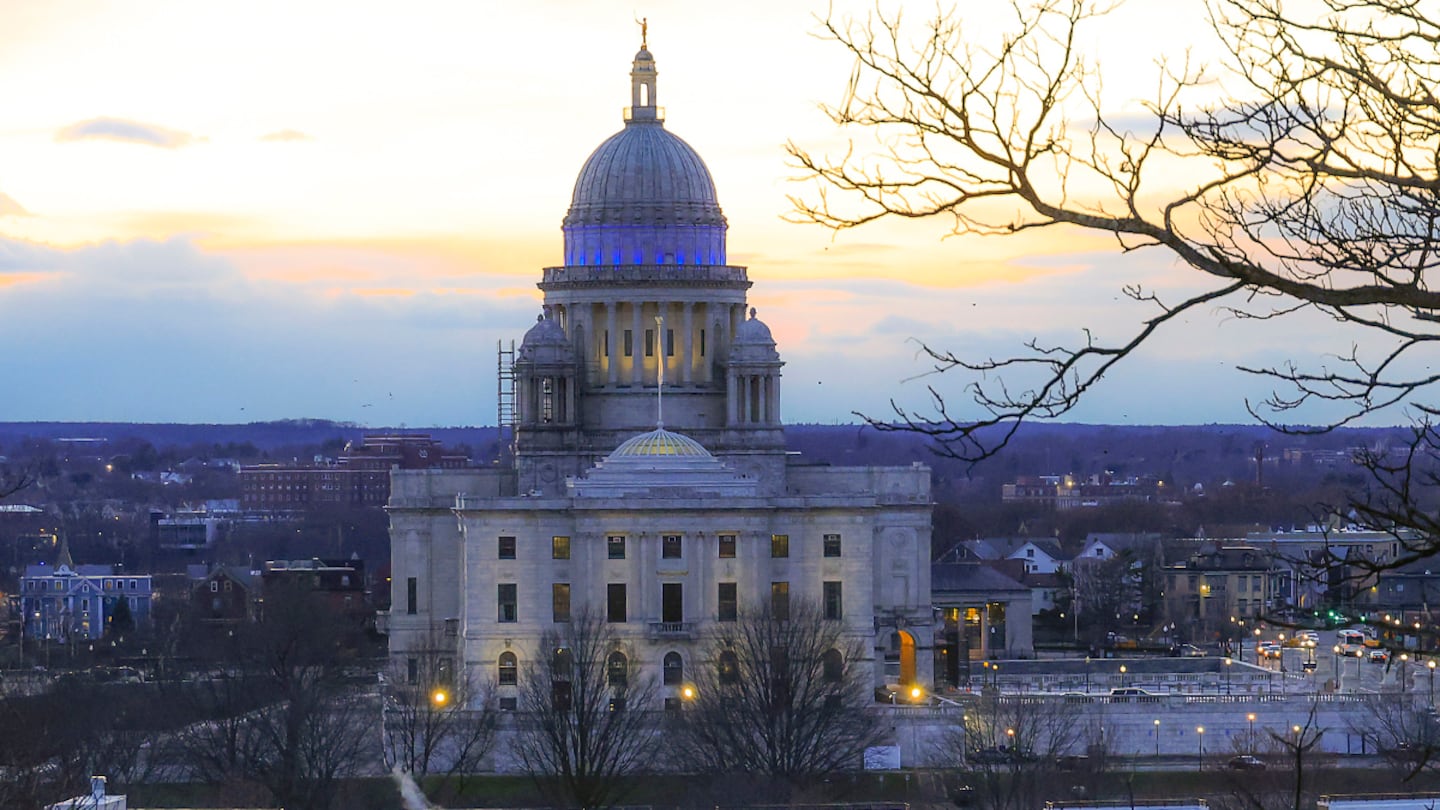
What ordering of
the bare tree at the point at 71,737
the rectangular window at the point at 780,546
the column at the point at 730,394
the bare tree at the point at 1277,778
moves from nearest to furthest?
the bare tree at the point at 71,737 < the bare tree at the point at 1277,778 < the rectangular window at the point at 780,546 < the column at the point at 730,394

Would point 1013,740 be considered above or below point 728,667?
below

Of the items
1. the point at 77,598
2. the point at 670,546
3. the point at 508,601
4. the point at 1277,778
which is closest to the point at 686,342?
the point at 670,546

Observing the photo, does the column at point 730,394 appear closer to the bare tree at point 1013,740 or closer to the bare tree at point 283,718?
the bare tree at point 283,718

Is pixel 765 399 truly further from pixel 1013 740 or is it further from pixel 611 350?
pixel 1013 740

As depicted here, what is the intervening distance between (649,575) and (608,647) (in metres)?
4.65

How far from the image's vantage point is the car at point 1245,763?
3524 inches

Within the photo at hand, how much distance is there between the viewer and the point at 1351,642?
13362 cm

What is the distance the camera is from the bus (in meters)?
123

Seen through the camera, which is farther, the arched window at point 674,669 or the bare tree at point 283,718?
the arched window at point 674,669

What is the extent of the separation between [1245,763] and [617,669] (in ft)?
91.2

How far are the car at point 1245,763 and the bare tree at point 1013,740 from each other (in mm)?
4067

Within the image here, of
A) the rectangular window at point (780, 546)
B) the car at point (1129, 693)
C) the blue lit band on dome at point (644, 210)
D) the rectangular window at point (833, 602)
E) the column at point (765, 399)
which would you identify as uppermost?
the blue lit band on dome at point (644, 210)

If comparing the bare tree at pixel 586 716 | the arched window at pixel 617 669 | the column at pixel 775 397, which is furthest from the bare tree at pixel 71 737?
the column at pixel 775 397

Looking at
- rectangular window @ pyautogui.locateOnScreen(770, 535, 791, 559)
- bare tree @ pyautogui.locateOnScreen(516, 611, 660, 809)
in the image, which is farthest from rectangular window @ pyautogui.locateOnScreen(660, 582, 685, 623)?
rectangular window @ pyautogui.locateOnScreen(770, 535, 791, 559)
